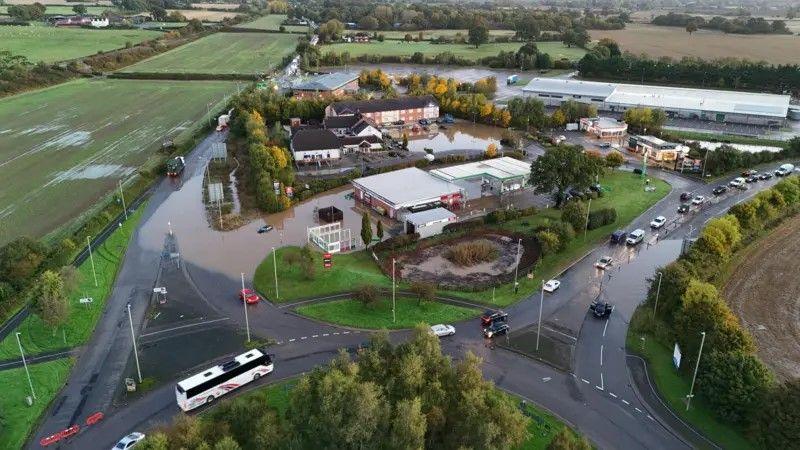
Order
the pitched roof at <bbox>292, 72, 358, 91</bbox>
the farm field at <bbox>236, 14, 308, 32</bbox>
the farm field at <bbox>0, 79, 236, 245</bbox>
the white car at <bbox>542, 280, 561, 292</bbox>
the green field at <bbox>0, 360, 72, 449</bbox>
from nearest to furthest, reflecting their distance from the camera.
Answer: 1. the green field at <bbox>0, 360, 72, 449</bbox>
2. the white car at <bbox>542, 280, 561, 292</bbox>
3. the farm field at <bbox>0, 79, 236, 245</bbox>
4. the pitched roof at <bbox>292, 72, 358, 91</bbox>
5. the farm field at <bbox>236, 14, 308, 32</bbox>

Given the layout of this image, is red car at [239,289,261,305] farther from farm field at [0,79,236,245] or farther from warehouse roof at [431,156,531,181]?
warehouse roof at [431,156,531,181]

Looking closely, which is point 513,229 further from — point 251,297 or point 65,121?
point 65,121

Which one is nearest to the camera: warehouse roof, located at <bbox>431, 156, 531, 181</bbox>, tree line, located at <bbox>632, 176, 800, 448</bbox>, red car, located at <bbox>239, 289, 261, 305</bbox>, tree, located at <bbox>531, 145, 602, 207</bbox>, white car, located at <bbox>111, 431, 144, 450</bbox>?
tree line, located at <bbox>632, 176, 800, 448</bbox>

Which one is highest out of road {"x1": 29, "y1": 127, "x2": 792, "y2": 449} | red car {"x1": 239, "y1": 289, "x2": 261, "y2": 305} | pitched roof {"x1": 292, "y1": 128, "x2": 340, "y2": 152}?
pitched roof {"x1": 292, "y1": 128, "x2": 340, "y2": 152}

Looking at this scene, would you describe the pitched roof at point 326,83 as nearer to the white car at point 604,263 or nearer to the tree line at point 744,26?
the white car at point 604,263

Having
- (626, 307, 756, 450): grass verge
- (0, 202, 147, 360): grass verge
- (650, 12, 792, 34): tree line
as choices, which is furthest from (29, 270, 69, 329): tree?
(650, 12, 792, 34): tree line

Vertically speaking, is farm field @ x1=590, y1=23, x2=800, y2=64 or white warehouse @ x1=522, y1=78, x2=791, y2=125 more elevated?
A: farm field @ x1=590, y1=23, x2=800, y2=64

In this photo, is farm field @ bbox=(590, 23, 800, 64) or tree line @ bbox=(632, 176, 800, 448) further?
farm field @ bbox=(590, 23, 800, 64)
